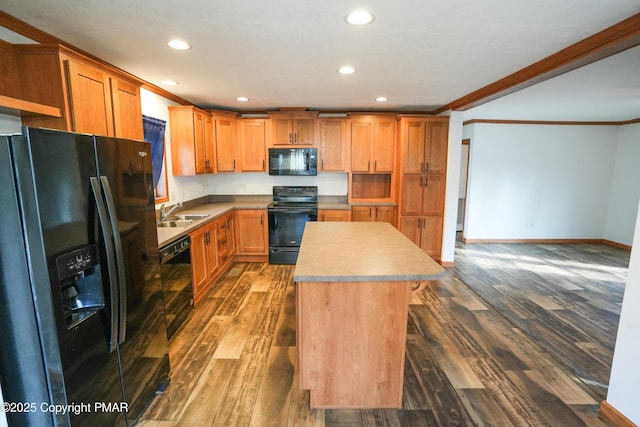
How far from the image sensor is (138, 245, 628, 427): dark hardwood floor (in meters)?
1.86

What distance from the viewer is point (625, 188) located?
584cm

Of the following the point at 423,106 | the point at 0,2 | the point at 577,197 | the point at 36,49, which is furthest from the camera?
the point at 577,197

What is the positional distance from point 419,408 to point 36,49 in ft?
10.7

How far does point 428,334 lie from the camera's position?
2.77 m

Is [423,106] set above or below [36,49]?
above

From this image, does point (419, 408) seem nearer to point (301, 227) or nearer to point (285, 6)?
point (285, 6)

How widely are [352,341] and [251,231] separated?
123 inches

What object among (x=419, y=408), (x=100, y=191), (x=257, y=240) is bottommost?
(x=419, y=408)

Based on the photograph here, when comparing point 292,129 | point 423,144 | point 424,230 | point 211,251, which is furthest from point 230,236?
point 423,144

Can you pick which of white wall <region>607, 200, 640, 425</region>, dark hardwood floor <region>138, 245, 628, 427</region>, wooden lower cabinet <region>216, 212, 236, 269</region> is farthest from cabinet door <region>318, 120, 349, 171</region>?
white wall <region>607, 200, 640, 425</region>

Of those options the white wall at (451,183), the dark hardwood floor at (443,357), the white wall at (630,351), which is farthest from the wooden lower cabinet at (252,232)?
the white wall at (630,351)

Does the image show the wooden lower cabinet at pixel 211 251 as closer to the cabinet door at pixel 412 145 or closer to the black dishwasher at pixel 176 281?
the black dishwasher at pixel 176 281

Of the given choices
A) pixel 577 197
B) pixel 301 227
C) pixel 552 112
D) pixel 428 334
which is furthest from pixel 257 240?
pixel 577 197

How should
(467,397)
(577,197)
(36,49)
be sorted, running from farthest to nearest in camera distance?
1. (577,197)
2. (467,397)
3. (36,49)
